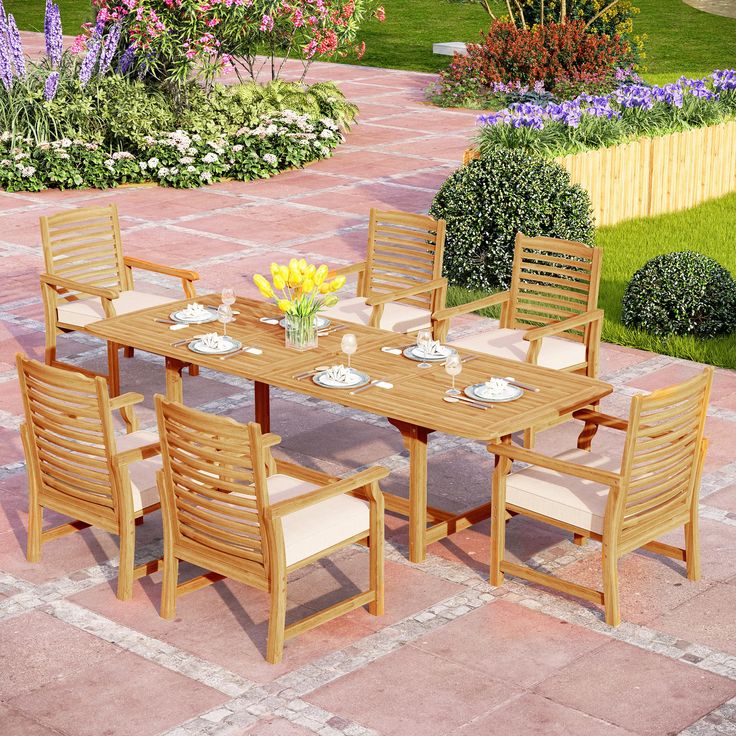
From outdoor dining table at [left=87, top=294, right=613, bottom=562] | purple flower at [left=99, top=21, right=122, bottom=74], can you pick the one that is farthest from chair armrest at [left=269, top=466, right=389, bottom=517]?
purple flower at [left=99, top=21, right=122, bottom=74]

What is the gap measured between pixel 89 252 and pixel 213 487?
4225 mm

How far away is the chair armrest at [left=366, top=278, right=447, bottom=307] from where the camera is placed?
8.10 meters

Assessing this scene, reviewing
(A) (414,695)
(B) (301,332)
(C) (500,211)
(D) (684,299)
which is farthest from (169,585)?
(C) (500,211)

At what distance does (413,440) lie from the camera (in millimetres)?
6129

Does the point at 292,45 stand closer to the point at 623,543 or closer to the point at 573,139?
the point at 573,139

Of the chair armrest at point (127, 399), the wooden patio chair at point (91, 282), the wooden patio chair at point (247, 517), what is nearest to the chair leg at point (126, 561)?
the wooden patio chair at point (247, 517)

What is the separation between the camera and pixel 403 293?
817cm

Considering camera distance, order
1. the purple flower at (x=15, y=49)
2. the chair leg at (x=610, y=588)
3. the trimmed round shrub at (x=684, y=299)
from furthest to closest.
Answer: the purple flower at (x=15, y=49)
the trimmed round shrub at (x=684, y=299)
the chair leg at (x=610, y=588)

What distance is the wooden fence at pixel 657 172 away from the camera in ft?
42.9

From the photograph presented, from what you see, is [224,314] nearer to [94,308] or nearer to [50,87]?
[94,308]

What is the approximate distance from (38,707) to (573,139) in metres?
9.12

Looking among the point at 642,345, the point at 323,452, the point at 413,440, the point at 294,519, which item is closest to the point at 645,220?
the point at 642,345

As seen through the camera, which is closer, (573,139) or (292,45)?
(573,139)

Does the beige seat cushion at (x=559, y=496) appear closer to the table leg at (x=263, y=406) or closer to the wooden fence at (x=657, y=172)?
the table leg at (x=263, y=406)
